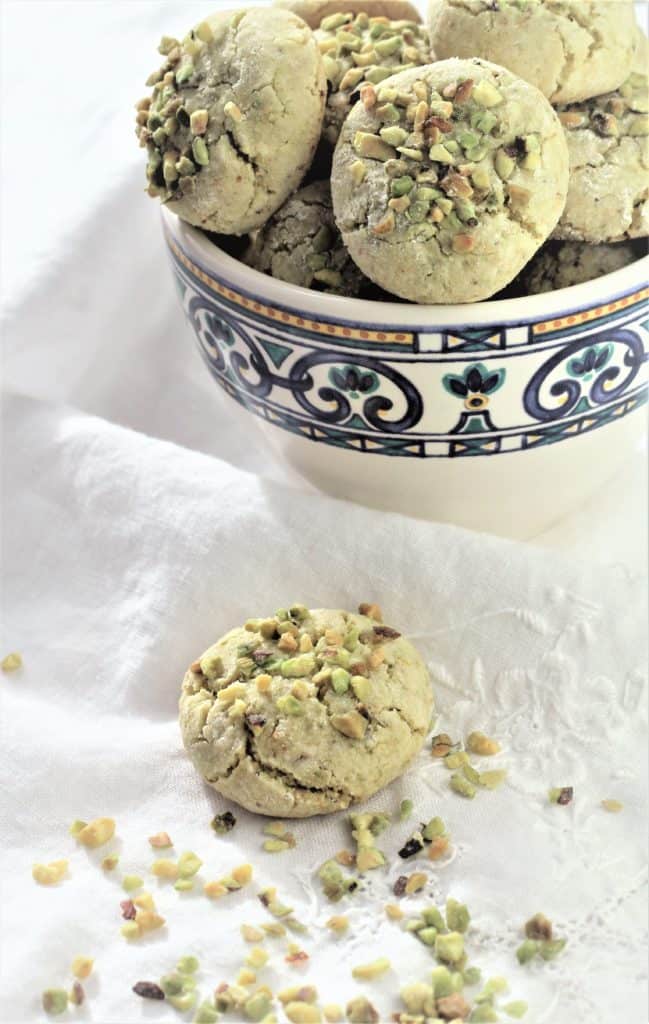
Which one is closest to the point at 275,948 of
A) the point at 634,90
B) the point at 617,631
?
the point at 617,631

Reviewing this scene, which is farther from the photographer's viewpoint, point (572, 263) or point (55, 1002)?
point (572, 263)

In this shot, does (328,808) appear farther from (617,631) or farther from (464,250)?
(464,250)

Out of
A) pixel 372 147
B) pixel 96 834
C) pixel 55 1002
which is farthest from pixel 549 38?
pixel 55 1002

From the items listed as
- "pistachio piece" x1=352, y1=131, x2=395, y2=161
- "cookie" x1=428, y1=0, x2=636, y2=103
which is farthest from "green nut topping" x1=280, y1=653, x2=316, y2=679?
"cookie" x1=428, y1=0, x2=636, y2=103

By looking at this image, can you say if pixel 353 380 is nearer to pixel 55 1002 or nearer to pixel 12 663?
pixel 12 663

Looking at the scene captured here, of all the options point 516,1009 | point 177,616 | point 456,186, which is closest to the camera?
point 516,1009

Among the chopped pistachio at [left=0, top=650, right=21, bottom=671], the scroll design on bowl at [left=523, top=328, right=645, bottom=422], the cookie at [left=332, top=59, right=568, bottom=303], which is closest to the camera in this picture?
the cookie at [left=332, top=59, right=568, bottom=303]

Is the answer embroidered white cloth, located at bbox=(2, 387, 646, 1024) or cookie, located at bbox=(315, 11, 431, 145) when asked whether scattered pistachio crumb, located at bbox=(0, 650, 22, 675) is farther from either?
cookie, located at bbox=(315, 11, 431, 145)
